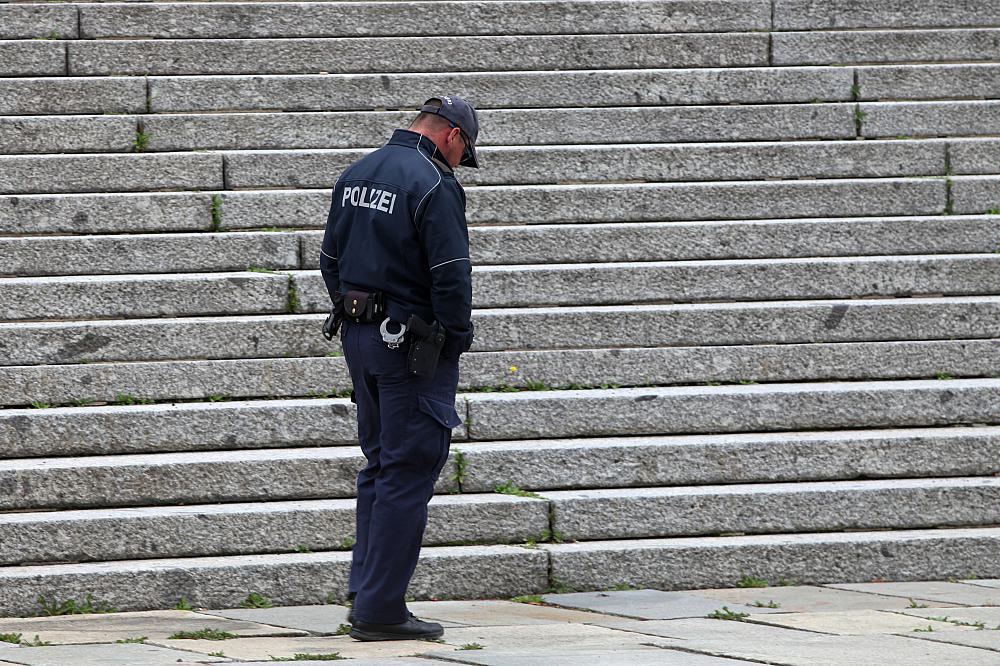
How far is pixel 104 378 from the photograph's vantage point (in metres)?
6.16

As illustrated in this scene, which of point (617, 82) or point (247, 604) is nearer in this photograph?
point (247, 604)

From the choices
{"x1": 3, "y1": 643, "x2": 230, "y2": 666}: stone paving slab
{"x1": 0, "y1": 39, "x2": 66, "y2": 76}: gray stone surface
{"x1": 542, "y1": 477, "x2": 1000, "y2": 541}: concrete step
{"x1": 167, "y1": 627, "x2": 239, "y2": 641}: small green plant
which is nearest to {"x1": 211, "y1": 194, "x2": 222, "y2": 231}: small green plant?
{"x1": 0, "y1": 39, "x2": 66, "y2": 76}: gray stone surface

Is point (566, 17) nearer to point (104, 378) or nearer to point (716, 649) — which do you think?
point (104, 378)

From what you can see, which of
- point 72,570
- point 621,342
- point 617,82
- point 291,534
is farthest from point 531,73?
point 72,570

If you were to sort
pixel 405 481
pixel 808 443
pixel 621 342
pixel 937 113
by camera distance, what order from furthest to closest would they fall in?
pixel 937 113 < pixel 621 342 < pixel 808 443 < pixel 405 481

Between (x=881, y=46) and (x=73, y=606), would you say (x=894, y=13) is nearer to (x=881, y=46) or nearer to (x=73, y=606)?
(x=881, y=46)

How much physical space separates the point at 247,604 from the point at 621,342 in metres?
2.29

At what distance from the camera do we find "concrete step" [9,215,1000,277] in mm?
6793

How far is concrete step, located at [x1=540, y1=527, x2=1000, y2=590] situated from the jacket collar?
165cm

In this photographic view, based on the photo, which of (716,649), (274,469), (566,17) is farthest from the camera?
(566,17)

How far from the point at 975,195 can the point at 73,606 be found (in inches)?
202

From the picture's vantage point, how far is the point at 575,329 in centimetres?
666

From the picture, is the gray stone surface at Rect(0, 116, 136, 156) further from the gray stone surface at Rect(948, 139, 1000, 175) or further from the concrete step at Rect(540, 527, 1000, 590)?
the gray stone surface at Rect(948, 139, 1000, 175)

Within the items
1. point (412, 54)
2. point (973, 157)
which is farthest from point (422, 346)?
point (973, 157)
